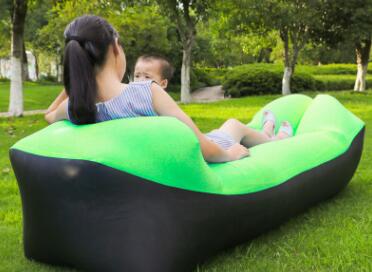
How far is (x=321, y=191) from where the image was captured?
397cm

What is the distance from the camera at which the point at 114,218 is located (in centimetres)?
259

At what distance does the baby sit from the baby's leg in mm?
668

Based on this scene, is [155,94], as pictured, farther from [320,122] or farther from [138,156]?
[320,122]

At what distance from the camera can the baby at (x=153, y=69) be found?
4.29 m

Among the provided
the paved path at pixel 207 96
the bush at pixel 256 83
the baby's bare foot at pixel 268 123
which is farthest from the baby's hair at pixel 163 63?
the bush at pixel 256 83

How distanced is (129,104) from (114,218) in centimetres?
65

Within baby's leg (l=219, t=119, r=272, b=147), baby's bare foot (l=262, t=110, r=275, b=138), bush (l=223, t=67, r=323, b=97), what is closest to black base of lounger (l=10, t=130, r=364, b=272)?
baby's leg (l=219, t=119, r=272, b=147)

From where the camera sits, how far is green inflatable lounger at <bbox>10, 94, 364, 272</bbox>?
257cm

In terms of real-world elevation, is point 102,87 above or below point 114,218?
above

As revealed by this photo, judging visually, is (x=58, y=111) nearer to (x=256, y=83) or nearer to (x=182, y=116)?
(x=182, y=116)

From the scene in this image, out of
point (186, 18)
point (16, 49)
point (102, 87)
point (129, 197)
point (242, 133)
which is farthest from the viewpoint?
point (186, 18)

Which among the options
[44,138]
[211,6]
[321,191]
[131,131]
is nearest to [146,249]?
[131,131]

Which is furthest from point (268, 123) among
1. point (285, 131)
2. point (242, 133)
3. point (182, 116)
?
point (182, 116)

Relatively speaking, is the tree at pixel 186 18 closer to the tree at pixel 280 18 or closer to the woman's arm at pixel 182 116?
the tree at pixel 280 18
